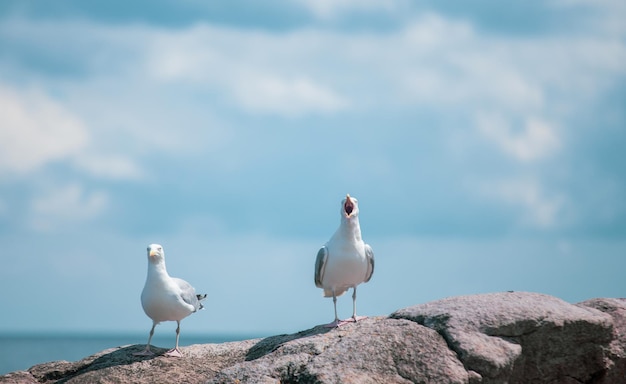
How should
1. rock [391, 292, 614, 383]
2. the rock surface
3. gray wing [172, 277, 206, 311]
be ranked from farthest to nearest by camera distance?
1. gray wing [172, 277, 206, 311]
2. rock [391, 292, 614, 383]
3. the rock surface

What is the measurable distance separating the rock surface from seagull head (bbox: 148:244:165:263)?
6.13 ft

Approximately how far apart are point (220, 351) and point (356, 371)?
12.6 feet

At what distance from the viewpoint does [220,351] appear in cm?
1336

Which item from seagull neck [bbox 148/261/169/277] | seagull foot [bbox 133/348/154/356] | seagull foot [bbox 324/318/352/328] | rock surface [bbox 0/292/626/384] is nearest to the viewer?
rock surface [bbox 0/292/626/384]

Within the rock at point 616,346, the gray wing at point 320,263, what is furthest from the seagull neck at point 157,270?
the rock at point 616,346

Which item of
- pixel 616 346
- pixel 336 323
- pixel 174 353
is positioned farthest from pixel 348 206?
pixel 616 346

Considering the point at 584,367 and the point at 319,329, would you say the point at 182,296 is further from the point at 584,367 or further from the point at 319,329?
the point at 584,367

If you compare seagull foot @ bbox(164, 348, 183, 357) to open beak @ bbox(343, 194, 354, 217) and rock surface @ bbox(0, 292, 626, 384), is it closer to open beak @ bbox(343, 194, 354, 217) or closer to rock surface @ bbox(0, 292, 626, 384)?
rock surface @ bbox(0, 292, 626, 384)

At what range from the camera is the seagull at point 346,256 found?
505 inches

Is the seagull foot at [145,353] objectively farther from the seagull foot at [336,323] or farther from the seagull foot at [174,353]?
the seagull foot at [336,323]

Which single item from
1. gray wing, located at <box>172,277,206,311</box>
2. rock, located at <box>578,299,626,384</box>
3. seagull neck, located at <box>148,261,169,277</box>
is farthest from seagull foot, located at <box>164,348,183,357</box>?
rock, located at <box>578,299,626,384</box>

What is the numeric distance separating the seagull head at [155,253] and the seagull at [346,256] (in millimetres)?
2656

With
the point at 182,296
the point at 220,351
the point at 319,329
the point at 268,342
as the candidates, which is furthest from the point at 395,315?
the point at 182,296

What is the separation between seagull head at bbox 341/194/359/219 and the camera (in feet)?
41.8
